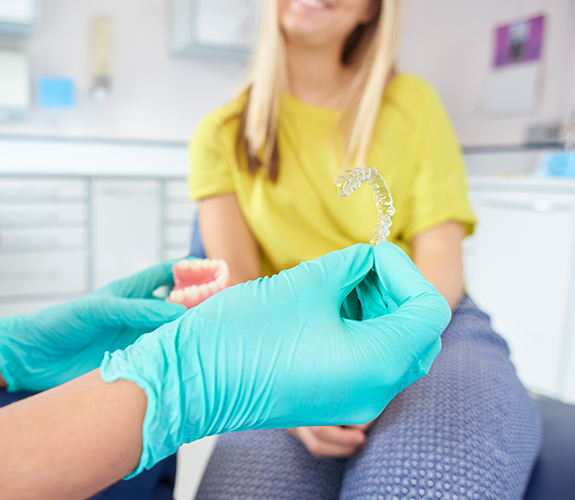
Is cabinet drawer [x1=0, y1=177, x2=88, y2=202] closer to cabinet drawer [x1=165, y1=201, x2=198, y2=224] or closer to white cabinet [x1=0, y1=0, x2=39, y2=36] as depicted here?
cabinet drawer [x1=165, y1=201, x2=198, y2=224]

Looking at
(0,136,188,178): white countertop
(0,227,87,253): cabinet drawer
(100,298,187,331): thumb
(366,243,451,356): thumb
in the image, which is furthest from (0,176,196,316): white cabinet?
(366,243,451,356): thumb

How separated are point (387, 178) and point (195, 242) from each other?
44cm

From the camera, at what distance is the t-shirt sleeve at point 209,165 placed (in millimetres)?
1039

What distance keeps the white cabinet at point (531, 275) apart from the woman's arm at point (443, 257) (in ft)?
3.03

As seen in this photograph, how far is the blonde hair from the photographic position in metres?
1.02

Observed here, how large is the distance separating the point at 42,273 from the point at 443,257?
2.03 m

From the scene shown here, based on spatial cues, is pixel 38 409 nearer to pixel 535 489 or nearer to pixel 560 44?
pixel 535 489

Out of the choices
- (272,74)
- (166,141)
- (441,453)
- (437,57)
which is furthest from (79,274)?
(437,57)

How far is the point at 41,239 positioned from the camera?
228cm

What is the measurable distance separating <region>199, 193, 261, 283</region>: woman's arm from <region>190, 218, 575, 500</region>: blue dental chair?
602 mm

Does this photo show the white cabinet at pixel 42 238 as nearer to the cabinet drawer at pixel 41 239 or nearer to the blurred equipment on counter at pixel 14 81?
the cabinet drawer at pixel 41 239

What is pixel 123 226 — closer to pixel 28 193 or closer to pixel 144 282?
pixel 28 193

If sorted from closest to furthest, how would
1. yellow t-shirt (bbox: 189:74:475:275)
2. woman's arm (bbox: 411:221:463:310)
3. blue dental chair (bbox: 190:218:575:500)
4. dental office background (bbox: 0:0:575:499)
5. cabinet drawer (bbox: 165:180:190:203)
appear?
blue dental chair (bbox: 190:218:575:500)
woman's arm (bbox: 411:221:463:310)
yellow t-shirt (bbox: 189:74:475:275)
dental office background (bbox: 0:0:575:499)
cabinet drawer (bbox: 165:180:190:203)

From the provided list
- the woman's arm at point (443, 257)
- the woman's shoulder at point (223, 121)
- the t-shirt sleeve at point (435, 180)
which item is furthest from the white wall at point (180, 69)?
the woman's shoulder at point (223, 121)
